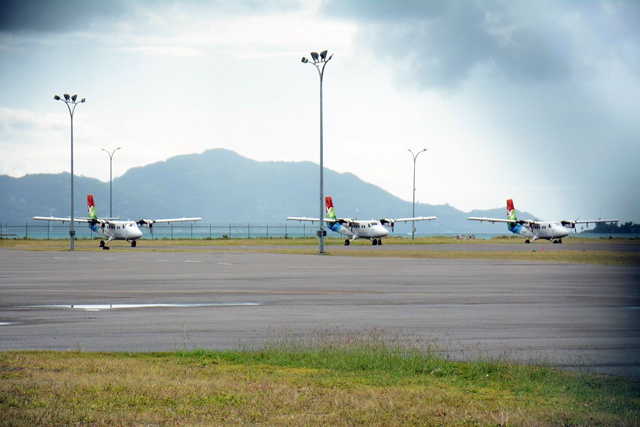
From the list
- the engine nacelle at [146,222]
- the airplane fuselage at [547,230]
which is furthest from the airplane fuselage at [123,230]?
the airplane fuselage at [547,230]

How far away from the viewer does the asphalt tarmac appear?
13.5 m

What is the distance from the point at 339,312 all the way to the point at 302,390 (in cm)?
938

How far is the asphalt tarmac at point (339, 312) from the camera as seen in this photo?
1349 cm

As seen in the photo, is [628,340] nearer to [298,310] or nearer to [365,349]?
[365,349]

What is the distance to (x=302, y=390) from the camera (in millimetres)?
9773

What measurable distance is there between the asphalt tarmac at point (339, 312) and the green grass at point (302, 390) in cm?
111

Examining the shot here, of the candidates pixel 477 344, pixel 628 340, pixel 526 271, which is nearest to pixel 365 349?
pixel 477 344

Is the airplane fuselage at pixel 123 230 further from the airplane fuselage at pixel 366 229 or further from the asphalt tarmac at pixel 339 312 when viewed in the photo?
the asphalt tarmac at pixel 339 312

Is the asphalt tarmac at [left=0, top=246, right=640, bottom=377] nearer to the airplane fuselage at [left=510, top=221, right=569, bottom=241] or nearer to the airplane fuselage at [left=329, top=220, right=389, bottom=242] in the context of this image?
the airplane fuselage at [left=329, top=220, right=389, bottom=242]

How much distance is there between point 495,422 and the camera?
26.7 ft

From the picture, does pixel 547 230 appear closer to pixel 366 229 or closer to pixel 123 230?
pixel 366 229

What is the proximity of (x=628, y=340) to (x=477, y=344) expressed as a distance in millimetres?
2878

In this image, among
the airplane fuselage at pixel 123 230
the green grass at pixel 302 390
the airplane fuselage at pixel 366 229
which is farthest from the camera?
the airplane fuselage at pixel 366 229

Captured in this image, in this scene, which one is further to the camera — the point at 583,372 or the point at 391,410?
the point at 583,372
